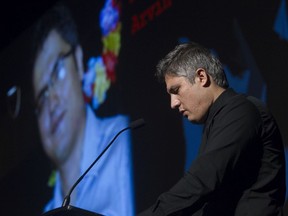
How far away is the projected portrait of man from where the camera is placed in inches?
129

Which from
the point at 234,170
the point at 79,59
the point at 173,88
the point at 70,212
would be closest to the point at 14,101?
the point at 79,59

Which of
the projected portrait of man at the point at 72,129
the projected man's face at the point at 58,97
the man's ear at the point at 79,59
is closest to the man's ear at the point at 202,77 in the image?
the projected portrait of man at the point at 72,129

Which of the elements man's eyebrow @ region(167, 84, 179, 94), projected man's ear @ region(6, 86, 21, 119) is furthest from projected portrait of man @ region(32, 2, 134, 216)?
man's eyebrow @ region(167, 84, 179, 94)

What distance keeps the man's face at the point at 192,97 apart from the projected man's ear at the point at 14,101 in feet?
9.74

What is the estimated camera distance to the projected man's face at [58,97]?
3.82 meters

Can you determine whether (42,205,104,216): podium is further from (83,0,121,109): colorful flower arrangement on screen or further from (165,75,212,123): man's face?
(83,0,121,109): colorful flower arrangement on screen

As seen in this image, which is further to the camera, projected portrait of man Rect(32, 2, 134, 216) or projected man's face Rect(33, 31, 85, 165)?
projected man's face Rect(33, 31, 85, 165)

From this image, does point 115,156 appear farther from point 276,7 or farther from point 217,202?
point 217,202

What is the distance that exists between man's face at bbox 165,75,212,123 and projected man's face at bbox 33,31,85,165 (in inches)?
77.7

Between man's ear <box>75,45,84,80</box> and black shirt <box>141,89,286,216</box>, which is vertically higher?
man's ear <box>75,45,84,80</box>

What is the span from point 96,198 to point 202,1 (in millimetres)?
1152

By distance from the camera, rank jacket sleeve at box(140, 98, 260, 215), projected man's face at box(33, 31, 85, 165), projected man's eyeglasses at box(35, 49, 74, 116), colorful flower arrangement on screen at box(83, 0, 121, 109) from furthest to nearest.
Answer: projected man's eyeglasses at box(35, 49, 74, 116) → projected man's face at box(33, 31, 85, 165) → colorful flower arrangement on screen at box(83, 0, 121, 109) → jacket sleeve at box(140, 98, 260, 215)

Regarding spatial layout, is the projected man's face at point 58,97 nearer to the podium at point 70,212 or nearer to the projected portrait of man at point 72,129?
the projected portrait of man at point 72,129

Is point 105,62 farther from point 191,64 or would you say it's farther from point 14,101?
point 191,64
